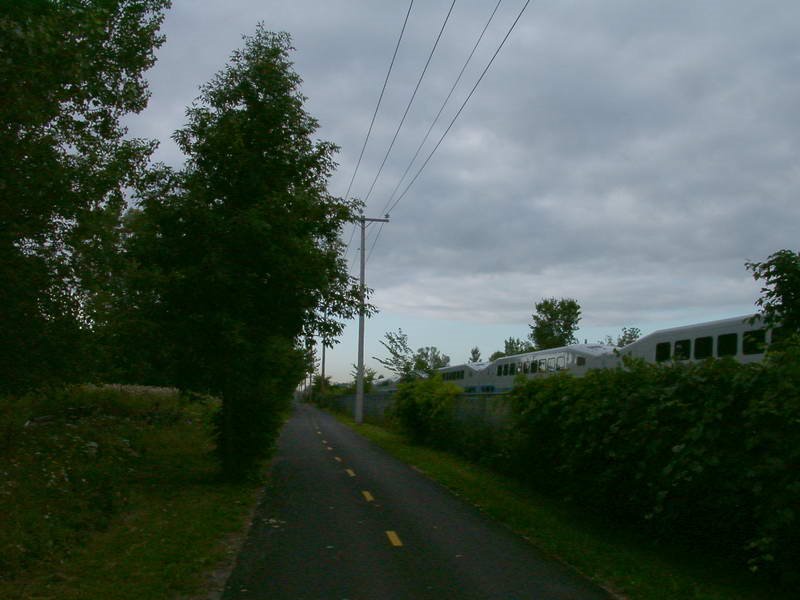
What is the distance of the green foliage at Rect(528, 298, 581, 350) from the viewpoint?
355 feet

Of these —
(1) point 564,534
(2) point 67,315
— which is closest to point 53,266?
(2) point 67,315

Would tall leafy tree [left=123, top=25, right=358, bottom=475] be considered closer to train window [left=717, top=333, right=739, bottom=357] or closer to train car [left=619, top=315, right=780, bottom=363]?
train car [left=619, top=315, right=780, bottom=363]

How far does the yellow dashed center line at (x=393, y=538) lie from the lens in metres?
10.6

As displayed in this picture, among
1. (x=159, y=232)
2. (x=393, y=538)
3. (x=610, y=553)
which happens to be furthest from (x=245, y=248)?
(x=610, y=553)

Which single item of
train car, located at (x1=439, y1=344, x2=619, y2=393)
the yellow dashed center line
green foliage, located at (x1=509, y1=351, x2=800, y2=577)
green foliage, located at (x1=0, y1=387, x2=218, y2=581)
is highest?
train car, located at (x1=439, y1=344, x2=619, y2=393)

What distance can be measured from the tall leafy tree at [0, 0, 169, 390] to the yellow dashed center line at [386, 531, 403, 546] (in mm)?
5180

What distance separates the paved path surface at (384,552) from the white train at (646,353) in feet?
10.1

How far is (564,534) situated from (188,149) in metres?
11.4

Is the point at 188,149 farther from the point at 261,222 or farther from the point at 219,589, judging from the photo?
the point at 219,589

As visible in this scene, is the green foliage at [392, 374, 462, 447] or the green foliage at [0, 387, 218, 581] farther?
Result: the green foliage at [392, 374, 462, 447]

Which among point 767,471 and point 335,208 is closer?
point 767,471

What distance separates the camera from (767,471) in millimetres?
7703

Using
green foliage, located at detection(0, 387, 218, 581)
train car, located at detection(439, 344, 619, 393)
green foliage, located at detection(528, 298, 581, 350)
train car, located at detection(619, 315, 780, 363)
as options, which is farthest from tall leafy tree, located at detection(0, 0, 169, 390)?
green foliage, located at detection(528, 298, 581, 350)

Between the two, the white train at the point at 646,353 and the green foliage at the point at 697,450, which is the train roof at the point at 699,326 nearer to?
the white train at the point at 646,353
